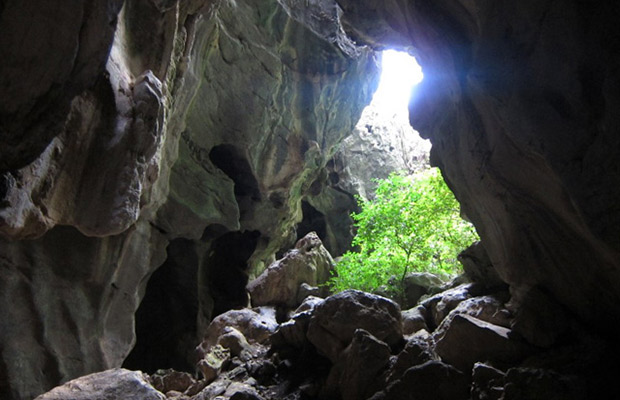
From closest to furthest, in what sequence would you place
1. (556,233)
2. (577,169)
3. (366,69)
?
(577,169), (556,233), (366,69)

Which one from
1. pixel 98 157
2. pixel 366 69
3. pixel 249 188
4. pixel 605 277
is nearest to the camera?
pixel 605 277

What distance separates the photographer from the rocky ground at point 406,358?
488 centimetres

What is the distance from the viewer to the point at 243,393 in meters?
6.70

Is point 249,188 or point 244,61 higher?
point 244,61

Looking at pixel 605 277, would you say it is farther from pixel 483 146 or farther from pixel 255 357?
pixel 255 357

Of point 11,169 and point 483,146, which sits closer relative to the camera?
point 11,169

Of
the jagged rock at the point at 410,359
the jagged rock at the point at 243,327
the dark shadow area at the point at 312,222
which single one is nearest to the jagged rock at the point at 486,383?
the jagged rock at the point at 410,359

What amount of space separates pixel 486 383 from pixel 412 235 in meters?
8.81

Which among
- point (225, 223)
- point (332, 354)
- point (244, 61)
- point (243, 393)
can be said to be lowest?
point (243, 393)

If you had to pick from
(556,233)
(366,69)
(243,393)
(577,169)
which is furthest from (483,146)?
(366,69)

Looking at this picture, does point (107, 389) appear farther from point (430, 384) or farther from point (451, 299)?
point (451, 299)

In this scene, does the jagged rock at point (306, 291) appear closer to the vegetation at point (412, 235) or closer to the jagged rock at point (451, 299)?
the vegetation at point (412, 235)

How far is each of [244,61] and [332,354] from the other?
10.6m

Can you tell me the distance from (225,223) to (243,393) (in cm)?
851
